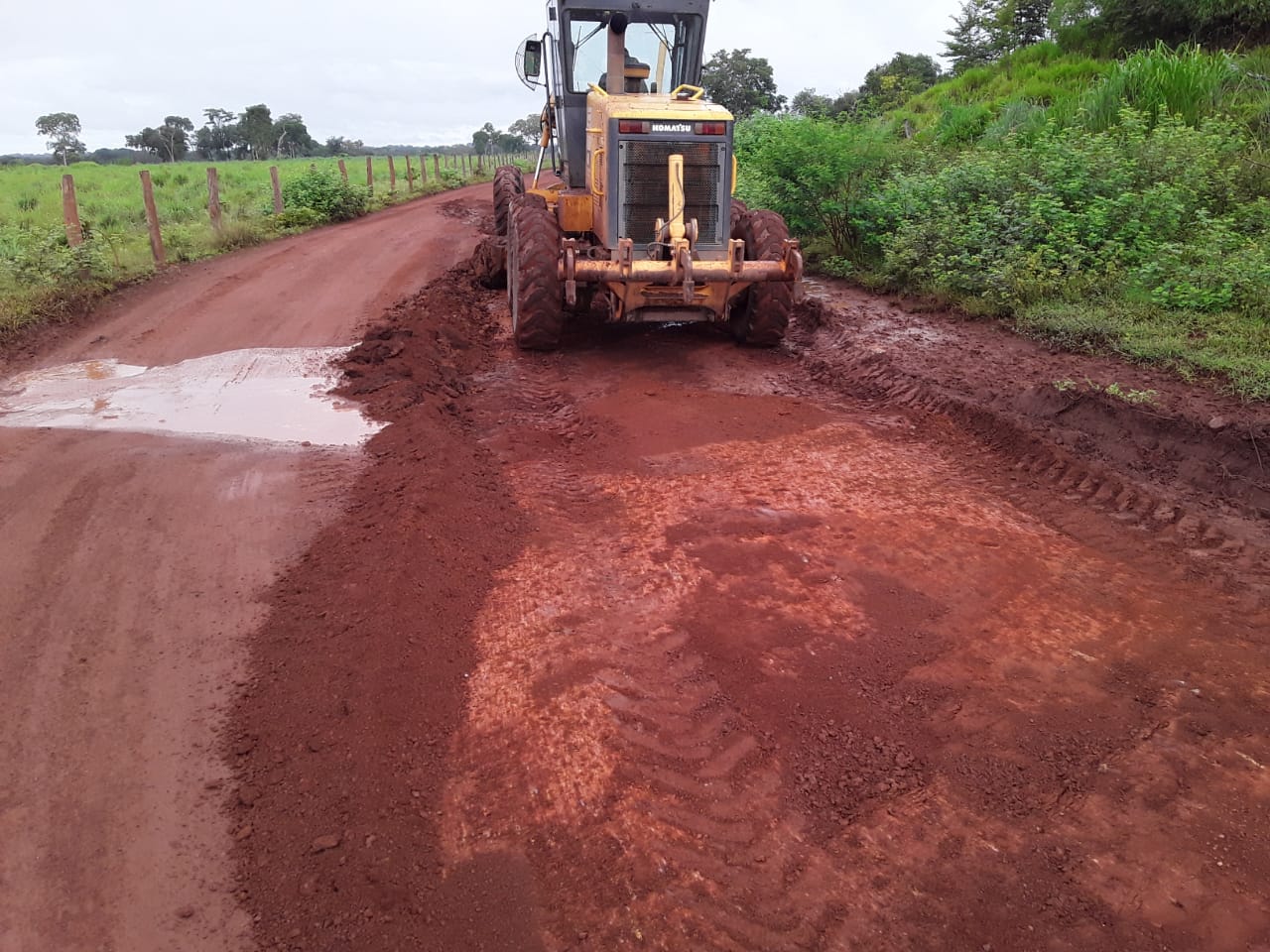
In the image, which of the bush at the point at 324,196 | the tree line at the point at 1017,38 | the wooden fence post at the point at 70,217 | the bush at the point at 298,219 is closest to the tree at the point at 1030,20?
the tree line at the point at 1017,38

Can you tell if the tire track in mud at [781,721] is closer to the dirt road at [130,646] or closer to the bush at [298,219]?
the dirt road at [130,646]

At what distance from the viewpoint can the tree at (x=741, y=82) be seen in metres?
35.3

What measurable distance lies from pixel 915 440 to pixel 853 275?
561 cm

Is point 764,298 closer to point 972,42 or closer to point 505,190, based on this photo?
point 505,190

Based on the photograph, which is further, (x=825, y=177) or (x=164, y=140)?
(x=164, y=140)

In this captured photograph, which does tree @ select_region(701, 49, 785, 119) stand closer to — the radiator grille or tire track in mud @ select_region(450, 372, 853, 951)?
the radiator grille

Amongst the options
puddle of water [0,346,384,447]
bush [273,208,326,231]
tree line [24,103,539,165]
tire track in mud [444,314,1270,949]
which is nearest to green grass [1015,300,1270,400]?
tire track in mud [444,314,1270,949]

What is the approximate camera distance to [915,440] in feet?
20.8

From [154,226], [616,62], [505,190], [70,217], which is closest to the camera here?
[616,62]

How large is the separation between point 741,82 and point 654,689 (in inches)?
1502

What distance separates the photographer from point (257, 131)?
65.1 m

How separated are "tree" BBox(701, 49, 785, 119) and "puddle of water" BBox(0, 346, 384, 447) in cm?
3098

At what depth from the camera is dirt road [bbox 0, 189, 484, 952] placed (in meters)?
2.70

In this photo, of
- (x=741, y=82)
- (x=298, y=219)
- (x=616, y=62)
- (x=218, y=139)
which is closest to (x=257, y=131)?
(x=218, y=139)
